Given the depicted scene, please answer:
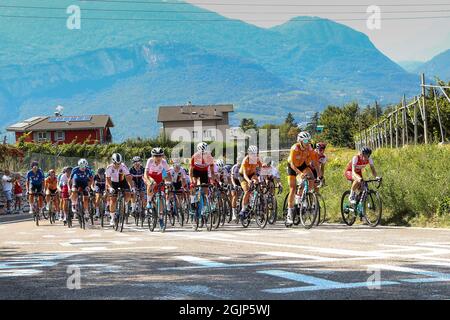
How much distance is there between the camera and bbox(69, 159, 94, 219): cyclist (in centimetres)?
2409

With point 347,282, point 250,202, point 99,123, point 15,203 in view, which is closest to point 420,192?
point 250,202

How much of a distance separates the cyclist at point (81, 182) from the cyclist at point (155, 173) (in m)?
4.73

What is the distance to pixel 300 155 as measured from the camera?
18.4 m

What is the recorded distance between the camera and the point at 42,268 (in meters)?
10.9

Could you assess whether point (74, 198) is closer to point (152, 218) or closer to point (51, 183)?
point (51, 183)

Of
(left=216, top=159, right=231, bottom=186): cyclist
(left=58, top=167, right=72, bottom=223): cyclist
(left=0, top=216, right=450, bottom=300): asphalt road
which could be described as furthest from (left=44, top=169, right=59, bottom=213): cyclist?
(left=0, top=216, right=450, bottom=300): asphalt road

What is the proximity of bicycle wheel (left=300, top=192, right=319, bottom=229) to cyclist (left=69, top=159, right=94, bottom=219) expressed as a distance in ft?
26.5

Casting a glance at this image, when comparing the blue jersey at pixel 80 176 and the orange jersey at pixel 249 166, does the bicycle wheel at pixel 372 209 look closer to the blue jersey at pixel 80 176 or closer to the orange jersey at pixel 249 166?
the orange jersey at pixel 249 166

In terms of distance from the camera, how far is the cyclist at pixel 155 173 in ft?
64.8

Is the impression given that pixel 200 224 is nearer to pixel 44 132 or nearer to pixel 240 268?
pixel 240 268

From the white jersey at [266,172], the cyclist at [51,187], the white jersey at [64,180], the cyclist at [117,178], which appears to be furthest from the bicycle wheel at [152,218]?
the cyclist at [51,187]

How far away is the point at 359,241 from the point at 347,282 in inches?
216
